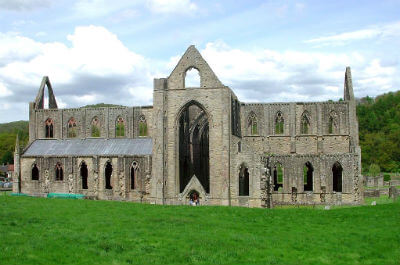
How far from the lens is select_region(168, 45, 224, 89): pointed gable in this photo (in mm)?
43375

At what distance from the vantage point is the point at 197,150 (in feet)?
171

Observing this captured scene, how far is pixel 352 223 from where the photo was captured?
2552 cm

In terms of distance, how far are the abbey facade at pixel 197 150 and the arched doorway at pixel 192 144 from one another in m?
0.10

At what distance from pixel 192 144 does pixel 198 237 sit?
1167 inches

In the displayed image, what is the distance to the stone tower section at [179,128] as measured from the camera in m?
42.3

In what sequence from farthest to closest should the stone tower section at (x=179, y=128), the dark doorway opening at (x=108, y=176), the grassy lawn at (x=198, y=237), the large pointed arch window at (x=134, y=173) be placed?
the dark doorway opening at (x=108, y=176) < the large pointed arch window at (x=134, y=173) < the stone tower section at (x=179, y=128) < the grassy lawn at (x=198, y=237)

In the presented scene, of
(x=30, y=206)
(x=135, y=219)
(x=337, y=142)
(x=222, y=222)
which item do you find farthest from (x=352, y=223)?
(x=337, y=142)

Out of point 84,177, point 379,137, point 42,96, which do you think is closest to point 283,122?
point 84,177

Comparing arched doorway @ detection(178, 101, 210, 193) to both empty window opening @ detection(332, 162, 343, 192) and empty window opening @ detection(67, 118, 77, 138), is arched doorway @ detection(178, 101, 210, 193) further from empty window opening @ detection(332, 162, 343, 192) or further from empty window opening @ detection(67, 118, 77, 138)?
empty window opening @ detection(67, 118, 77, 138)

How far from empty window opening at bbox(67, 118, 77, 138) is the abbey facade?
0.43 ft

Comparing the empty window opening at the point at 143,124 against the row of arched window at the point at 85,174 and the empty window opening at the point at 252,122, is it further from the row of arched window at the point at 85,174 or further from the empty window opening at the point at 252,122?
the empty window opening at the point at 252,122

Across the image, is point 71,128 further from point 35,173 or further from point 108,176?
point 108,176

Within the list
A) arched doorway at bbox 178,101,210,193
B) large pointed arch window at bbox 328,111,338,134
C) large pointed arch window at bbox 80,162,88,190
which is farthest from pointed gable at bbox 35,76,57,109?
large pointed arch window at bbox 328,111,338,134

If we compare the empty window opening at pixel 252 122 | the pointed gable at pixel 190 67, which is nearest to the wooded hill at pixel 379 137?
the empty window opening at pixel 252 122
